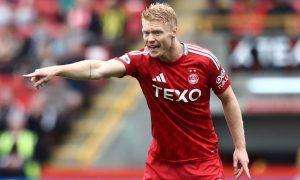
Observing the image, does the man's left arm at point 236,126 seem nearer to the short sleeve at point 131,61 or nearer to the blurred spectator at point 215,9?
the short sleeve at point 131,61

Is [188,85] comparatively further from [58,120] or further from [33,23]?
[33,23]

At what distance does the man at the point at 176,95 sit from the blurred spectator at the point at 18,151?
21.1 feet

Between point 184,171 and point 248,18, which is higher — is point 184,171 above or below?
below

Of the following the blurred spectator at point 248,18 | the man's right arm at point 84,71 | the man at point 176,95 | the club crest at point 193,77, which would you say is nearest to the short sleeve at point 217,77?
the man at point 176,95

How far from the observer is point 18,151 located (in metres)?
15.4

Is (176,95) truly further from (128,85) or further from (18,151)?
(128,85)

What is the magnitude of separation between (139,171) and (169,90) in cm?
596

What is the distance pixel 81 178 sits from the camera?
1434 cm

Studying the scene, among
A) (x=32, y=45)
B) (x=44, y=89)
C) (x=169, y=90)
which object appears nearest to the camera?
(x=169, y=90)

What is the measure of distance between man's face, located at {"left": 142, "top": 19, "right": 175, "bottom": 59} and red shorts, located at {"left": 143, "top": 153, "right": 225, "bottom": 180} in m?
1.00

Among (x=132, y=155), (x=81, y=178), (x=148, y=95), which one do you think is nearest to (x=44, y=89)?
(x=132, y=155)

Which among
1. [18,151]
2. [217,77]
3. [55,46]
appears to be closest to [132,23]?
[55,46]

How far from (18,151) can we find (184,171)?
22.7 feet

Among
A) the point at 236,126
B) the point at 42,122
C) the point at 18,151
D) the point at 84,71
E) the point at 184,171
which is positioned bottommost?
the point at 18,151
